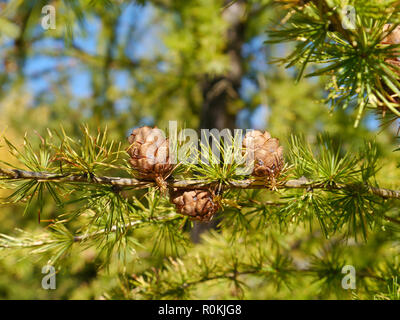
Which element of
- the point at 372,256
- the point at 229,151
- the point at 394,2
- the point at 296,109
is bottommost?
the point at 372,256

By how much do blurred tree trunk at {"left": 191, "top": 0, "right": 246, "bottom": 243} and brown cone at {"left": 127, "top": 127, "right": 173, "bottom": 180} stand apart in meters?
1.30

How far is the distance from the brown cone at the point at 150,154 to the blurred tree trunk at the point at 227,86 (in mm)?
1303

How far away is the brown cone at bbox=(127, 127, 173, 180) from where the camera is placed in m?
0.48

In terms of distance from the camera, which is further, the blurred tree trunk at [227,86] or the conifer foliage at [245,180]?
the blurred tree trunk at [227,86]

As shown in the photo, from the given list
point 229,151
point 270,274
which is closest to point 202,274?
point 270,274

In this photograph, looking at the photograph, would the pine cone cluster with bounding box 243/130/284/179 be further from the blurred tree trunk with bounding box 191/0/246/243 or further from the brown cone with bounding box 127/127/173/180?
the blurred tree trunk with bounding box 191/0/246/243

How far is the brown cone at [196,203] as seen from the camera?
500 millimetres

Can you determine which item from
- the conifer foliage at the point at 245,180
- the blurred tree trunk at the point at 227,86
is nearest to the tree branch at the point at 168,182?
the conifer foliage at the point at 245,180

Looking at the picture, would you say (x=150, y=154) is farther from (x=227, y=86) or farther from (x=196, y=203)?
(x=227, y=86)

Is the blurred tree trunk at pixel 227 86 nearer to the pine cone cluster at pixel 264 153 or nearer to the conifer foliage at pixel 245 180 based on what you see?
the conifer foliage at pixel 245 180

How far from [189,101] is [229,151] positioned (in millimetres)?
1900

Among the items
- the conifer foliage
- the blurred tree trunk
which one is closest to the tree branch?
the conifer foliage
